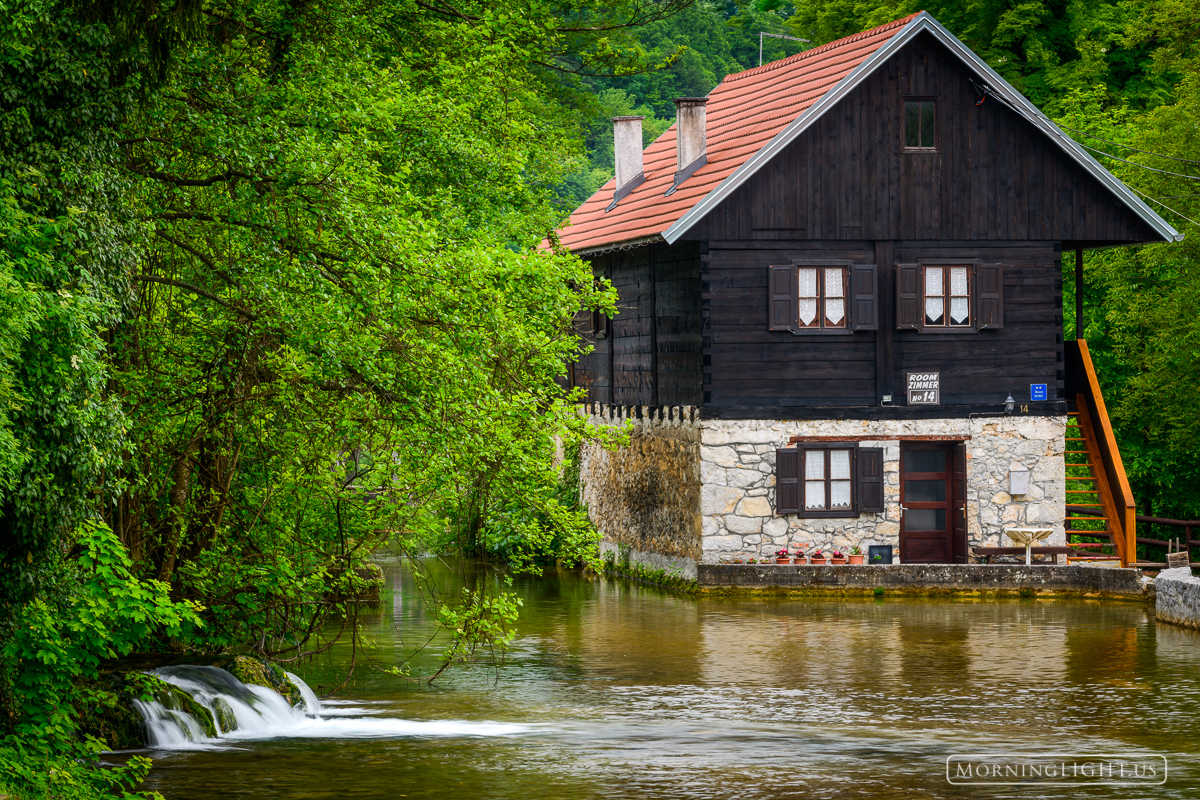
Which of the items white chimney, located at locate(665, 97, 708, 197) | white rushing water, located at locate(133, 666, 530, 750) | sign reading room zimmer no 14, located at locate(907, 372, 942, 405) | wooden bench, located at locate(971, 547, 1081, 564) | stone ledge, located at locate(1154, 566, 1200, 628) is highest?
white chimney, located at locate(665, 97, 708, 197)

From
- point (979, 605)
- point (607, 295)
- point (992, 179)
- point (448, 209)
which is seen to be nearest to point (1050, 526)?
point (979, 605)

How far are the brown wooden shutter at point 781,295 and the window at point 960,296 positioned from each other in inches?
91.8

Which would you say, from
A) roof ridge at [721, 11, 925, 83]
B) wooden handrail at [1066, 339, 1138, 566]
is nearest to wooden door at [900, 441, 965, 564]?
wooden handrail at [1066, 339, 1138, 566]

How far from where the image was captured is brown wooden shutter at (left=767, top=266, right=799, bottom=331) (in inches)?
1045

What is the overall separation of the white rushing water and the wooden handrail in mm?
14987

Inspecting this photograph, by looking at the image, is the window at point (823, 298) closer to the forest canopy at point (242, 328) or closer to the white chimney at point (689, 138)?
the white chimney at point (689, 138)

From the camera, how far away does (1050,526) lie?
27.2 meters

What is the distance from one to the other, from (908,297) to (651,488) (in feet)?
19.6

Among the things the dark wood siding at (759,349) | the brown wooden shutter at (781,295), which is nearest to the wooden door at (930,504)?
the dark wood siding at (759,349)

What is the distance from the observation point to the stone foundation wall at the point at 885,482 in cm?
2631

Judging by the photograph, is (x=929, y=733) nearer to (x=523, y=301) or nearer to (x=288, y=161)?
(x=523, y=301)

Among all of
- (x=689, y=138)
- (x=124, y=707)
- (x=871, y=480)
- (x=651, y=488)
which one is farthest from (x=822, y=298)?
(x=124, y=707)

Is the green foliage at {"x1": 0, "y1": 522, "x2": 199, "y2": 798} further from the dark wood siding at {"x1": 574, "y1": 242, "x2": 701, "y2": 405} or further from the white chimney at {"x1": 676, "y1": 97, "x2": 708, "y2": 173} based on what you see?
the white chimney at {"x1": 676, "y1": 97, "x2": 708, "y2": 173}

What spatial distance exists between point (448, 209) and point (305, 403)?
2838 millimetres
